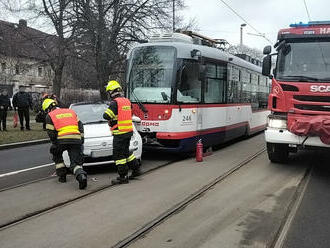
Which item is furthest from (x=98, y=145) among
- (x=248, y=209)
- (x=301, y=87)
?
(x=301, y=87)

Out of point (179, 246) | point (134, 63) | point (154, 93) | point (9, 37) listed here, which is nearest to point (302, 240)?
point (179, 246)

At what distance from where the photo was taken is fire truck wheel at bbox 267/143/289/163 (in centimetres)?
1017

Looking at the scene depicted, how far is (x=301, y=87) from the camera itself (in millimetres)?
9023

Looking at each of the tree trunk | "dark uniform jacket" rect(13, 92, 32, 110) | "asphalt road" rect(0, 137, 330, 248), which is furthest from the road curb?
the tree trunk

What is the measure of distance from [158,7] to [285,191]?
62.4ft

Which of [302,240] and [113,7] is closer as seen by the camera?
[302,240]

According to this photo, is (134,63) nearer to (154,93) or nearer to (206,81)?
(154,93)

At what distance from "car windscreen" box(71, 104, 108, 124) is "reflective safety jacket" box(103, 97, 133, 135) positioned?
6.53 ft

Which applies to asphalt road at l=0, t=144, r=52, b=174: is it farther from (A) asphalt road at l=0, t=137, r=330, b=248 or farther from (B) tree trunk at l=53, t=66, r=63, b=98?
(B) tree trunk at l=53, t=66, r=63, b=98

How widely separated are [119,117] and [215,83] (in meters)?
5.00

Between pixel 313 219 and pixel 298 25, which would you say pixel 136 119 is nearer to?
pixel 298 25

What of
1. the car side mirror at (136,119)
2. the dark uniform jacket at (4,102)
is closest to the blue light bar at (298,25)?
the car side mirror at (136,119)

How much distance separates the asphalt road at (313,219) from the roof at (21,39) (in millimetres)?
21107

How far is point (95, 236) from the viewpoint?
5.22 m
